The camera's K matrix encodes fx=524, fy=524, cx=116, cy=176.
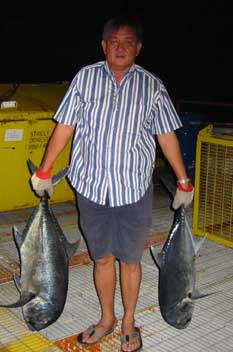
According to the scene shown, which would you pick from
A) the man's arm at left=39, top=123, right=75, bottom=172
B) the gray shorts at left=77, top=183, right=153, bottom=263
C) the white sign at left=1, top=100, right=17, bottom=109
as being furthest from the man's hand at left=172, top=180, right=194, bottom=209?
the white sign at left=1, top=100, right=17, bottom=109

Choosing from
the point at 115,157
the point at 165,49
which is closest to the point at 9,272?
the point at 115,157

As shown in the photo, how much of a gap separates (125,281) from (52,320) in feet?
1.64

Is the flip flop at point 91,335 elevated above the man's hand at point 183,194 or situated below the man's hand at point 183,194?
below

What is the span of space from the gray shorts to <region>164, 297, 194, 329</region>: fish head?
1.14 ft

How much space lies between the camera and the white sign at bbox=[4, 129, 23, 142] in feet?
18.0

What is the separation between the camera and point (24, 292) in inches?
113

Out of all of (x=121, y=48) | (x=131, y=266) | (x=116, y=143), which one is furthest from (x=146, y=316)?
(x=121, y=48)

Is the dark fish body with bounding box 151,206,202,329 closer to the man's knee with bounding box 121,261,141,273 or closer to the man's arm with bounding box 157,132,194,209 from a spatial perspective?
the man's arm with bounding box 157,132,194,209

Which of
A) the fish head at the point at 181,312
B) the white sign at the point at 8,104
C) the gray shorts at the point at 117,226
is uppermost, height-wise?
the white sign at the point at 8,104

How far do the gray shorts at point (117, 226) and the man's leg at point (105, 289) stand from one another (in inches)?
3.7

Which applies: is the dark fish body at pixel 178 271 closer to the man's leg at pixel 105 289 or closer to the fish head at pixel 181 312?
the fish head at pixel 181 312

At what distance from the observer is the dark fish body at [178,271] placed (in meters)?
2.96

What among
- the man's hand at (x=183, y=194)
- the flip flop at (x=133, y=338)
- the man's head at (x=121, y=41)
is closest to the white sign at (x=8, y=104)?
the man's head at (x=121, y=41)

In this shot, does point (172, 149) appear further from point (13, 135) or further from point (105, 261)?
point (13, 135)
